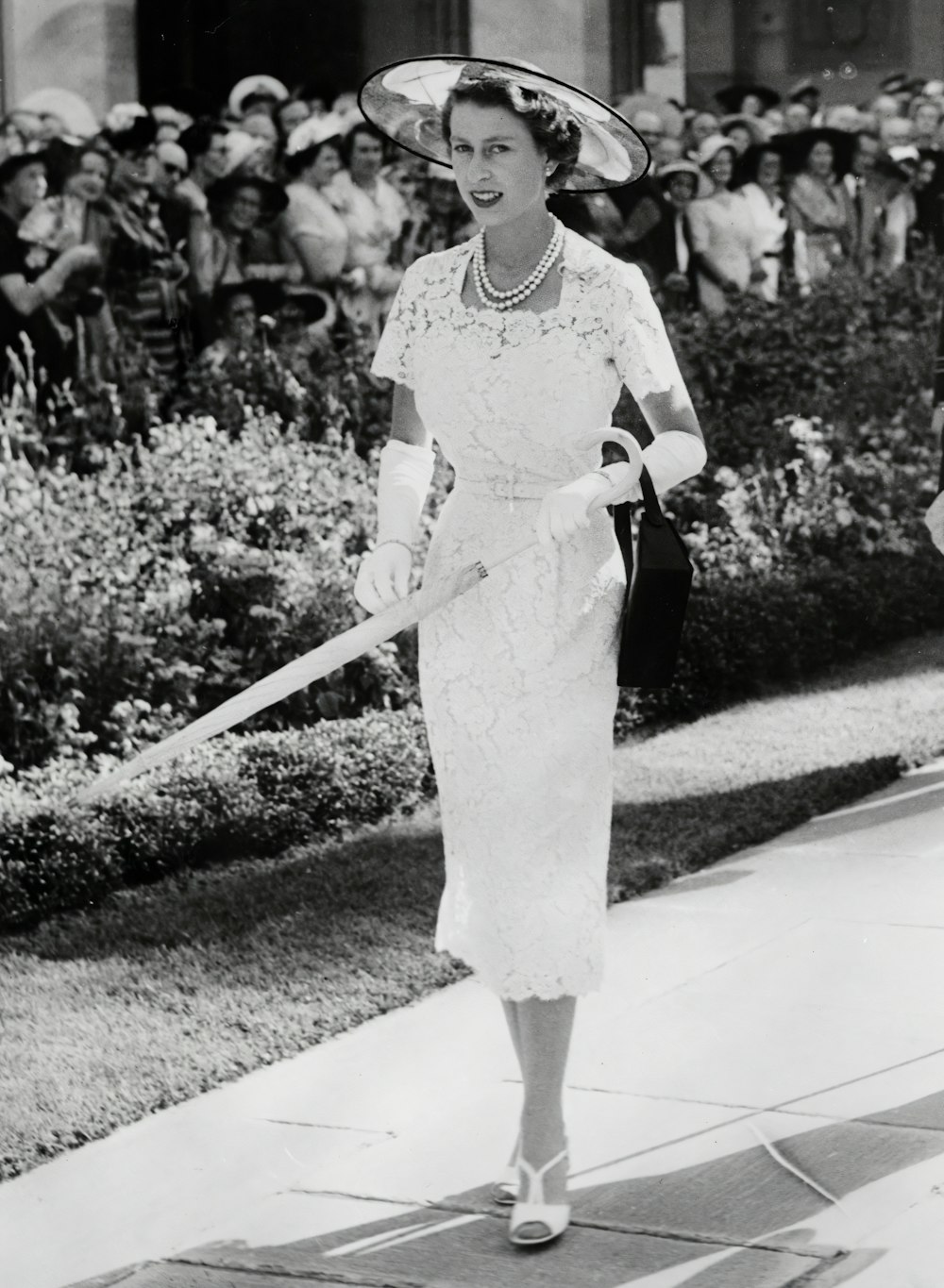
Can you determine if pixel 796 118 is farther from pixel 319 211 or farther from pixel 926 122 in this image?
pixel 319 211

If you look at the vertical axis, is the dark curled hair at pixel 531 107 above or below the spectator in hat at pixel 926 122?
below

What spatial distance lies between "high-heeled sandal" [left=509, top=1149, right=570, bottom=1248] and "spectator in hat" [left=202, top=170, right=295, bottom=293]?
743 cm

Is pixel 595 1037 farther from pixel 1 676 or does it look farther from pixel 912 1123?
pixel 1 676

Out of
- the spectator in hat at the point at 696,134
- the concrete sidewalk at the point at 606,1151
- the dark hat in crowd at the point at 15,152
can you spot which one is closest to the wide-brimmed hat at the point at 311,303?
the dark hat in crowd at the point at 15,152

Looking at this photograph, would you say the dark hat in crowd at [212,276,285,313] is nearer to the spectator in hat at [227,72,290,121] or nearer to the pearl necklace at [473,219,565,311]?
the spectator in hat at [227,72,290,121]

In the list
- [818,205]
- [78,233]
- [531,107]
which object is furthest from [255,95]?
[531,107]

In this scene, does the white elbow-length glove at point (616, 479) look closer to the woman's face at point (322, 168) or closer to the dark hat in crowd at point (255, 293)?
the dark hat in crowd at point (255, 293)

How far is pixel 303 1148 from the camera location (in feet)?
12.3

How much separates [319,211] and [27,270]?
63.1 inches

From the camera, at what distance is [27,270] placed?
9.73 metres

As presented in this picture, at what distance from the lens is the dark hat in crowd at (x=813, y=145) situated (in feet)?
37.6

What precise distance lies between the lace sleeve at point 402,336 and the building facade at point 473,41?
22.5 ft

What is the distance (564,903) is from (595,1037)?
99 centimetres

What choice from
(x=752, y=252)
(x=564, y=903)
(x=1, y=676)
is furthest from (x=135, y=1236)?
(x=752, y=252)
